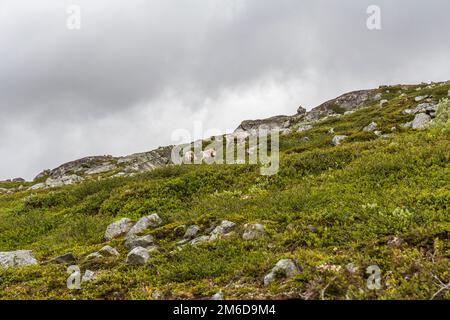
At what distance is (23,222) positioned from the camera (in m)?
20.9

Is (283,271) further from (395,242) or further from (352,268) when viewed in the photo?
(395,242)

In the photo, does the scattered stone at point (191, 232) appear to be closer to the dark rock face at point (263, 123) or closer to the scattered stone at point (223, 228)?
the scattered stone at point (223, 228)

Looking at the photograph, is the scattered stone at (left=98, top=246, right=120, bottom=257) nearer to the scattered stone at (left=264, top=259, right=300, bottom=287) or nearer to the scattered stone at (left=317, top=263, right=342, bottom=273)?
the scattered stone at (left=264, top=259, right=300, bottom=287)

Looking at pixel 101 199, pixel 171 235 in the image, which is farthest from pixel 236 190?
pixel 101 199

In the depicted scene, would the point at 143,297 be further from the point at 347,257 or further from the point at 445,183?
the point at 445,183

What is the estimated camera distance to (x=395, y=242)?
9.80 m

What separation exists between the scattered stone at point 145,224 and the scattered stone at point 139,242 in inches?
48.6

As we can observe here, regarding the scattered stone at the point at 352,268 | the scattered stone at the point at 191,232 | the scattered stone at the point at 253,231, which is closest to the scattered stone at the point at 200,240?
Result: the scattered stone at the point at 191,232

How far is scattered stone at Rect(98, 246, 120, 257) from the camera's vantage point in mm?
12873

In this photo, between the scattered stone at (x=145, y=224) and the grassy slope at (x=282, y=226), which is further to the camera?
the scattered stone at (x=145, y=224)

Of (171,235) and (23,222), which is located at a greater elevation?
(171,235)

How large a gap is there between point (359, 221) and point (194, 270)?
205 inches

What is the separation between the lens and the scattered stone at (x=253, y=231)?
478 inches

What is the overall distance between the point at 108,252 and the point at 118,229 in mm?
3308
